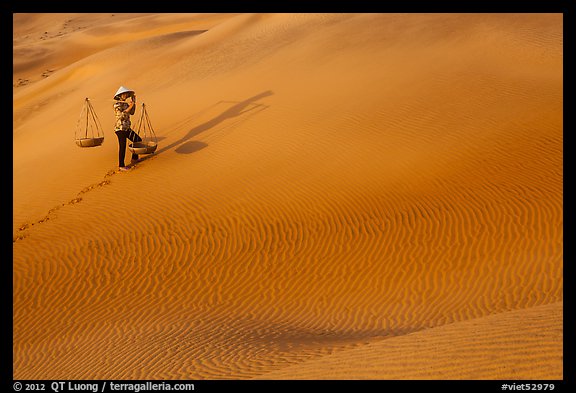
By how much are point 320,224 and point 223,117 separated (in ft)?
24.4

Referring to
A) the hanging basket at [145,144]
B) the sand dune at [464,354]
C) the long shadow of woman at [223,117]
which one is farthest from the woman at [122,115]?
the sand dune at [464,354]

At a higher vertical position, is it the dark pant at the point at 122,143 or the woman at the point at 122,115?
the woman at the point at 122,115

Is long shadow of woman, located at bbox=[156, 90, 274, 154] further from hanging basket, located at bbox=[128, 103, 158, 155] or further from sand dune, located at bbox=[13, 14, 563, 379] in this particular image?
hanging basket, located at bbox=[128, 103, 158, 155]

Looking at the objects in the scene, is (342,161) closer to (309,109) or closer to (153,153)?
(309,109)

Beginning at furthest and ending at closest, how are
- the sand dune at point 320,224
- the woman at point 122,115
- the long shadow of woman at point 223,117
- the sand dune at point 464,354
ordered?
the long shadow of woman at point 223,117 → the woman at point 122,115 → the sand dune at point 320,224 → the sand dune at point 464,354

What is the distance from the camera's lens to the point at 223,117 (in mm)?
19016

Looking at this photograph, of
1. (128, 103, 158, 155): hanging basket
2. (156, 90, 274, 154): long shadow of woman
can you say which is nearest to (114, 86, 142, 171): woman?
(128, 103, 158, 155): hanging basket

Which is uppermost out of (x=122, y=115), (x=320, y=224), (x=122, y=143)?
(x=122, y=115)

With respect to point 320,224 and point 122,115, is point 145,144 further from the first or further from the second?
point 320,224

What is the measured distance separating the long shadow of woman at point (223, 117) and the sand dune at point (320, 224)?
9 centimetres

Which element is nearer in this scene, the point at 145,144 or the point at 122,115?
the point at 122,115

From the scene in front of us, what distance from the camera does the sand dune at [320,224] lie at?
8.91 m

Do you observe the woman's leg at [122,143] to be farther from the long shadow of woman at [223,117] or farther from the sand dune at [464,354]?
the sand dune at [464,354]

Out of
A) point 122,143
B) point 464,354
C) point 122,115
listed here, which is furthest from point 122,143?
point 464,354
